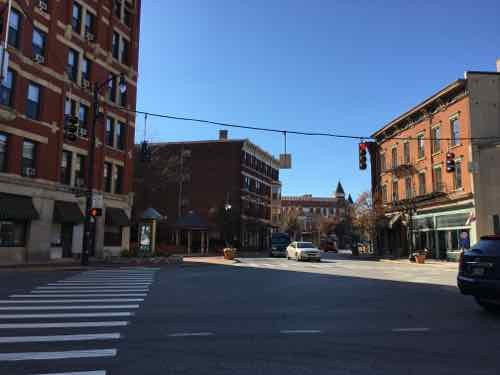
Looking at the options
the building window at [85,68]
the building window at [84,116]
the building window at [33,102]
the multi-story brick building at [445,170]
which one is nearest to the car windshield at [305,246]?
the multi-story brick building at [445,170]

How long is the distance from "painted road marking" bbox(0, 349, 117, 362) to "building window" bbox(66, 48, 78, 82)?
85.3 feet

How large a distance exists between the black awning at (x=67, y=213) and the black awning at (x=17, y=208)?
1928mm

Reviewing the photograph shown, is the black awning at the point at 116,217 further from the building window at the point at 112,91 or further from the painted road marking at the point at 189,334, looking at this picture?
the painted road marking at the point at 189,334

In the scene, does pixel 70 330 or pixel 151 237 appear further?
pixel 151 237

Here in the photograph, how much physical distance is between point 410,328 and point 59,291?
9741 millimetres

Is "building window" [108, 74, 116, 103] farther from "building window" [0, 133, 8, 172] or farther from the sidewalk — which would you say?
the sidewalk

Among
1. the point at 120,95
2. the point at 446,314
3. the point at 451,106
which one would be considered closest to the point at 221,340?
the point at 446,314

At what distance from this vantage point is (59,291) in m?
13.1

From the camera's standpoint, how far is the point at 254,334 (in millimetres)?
7688

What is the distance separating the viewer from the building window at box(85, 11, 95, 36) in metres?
30.8

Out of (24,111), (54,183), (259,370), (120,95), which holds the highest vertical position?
(120,95)

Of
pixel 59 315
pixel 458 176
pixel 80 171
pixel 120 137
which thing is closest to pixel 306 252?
pixel 458 176

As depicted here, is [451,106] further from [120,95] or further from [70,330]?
[70,330]

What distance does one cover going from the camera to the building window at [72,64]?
2909 cm
